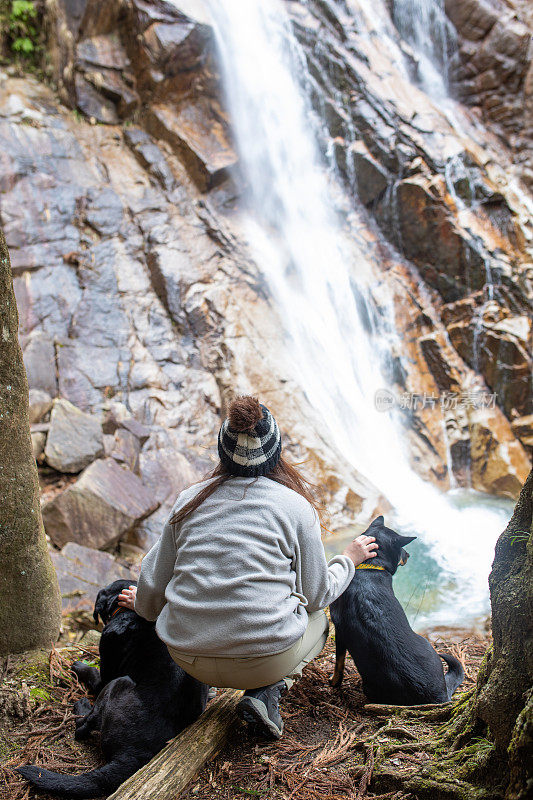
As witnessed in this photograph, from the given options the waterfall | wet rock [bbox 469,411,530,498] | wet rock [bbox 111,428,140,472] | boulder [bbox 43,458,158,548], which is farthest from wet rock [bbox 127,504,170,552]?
the waterfall

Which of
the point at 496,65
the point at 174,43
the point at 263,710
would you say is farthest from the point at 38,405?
the point at 496,65

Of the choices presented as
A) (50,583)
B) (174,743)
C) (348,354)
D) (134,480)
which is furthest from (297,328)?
(174,743)

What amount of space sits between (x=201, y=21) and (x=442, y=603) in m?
10.8

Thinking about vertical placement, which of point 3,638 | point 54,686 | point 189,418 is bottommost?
point 54,686

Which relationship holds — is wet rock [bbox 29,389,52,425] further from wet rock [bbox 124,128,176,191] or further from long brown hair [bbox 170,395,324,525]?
wet rock [bbox 124,128,176,191]

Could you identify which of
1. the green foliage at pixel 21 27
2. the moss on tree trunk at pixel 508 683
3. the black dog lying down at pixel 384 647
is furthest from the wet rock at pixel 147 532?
the green foliage at pixel 21 27

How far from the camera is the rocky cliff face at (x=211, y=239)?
7340mm

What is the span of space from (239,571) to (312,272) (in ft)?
27.8

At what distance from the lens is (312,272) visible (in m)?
9.88

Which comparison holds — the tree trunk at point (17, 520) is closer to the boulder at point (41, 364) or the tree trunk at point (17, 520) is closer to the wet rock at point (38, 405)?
the wet rock at point (38, 405)

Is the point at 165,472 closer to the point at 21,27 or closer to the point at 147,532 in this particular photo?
the point at 147,532

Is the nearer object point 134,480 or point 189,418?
point 134,480

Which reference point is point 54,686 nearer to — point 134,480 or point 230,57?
point 134,480

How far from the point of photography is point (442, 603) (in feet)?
17.6
